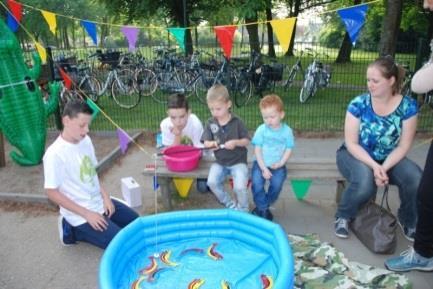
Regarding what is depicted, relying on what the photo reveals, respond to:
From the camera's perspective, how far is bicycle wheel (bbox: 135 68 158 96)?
11297 millimetres

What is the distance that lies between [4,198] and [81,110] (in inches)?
89.8

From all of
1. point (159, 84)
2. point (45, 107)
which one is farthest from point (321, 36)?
point (45, 107)

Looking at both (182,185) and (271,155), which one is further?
(182,185)

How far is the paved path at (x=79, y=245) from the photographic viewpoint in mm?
3359

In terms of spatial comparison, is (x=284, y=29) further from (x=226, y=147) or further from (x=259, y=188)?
(x=259, y=188)

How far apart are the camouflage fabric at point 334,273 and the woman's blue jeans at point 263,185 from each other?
62cm

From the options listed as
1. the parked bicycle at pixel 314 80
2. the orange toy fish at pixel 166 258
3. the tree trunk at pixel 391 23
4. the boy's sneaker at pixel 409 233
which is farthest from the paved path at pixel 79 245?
the parked bicycle at pixel 314 80

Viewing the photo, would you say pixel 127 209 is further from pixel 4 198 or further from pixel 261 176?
pixel 4 198

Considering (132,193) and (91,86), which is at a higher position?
(91,86)

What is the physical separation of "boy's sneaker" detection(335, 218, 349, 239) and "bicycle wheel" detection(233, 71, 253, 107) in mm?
6766

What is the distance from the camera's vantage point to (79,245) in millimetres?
3857

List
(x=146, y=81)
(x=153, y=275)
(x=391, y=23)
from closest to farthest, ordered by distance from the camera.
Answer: (x=153, y=275)
(x=391, y=23)
(x=146, y=81)

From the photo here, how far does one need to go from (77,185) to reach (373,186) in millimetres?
2518

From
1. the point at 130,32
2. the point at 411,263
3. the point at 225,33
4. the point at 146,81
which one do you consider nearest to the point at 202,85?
the point at 146,81
